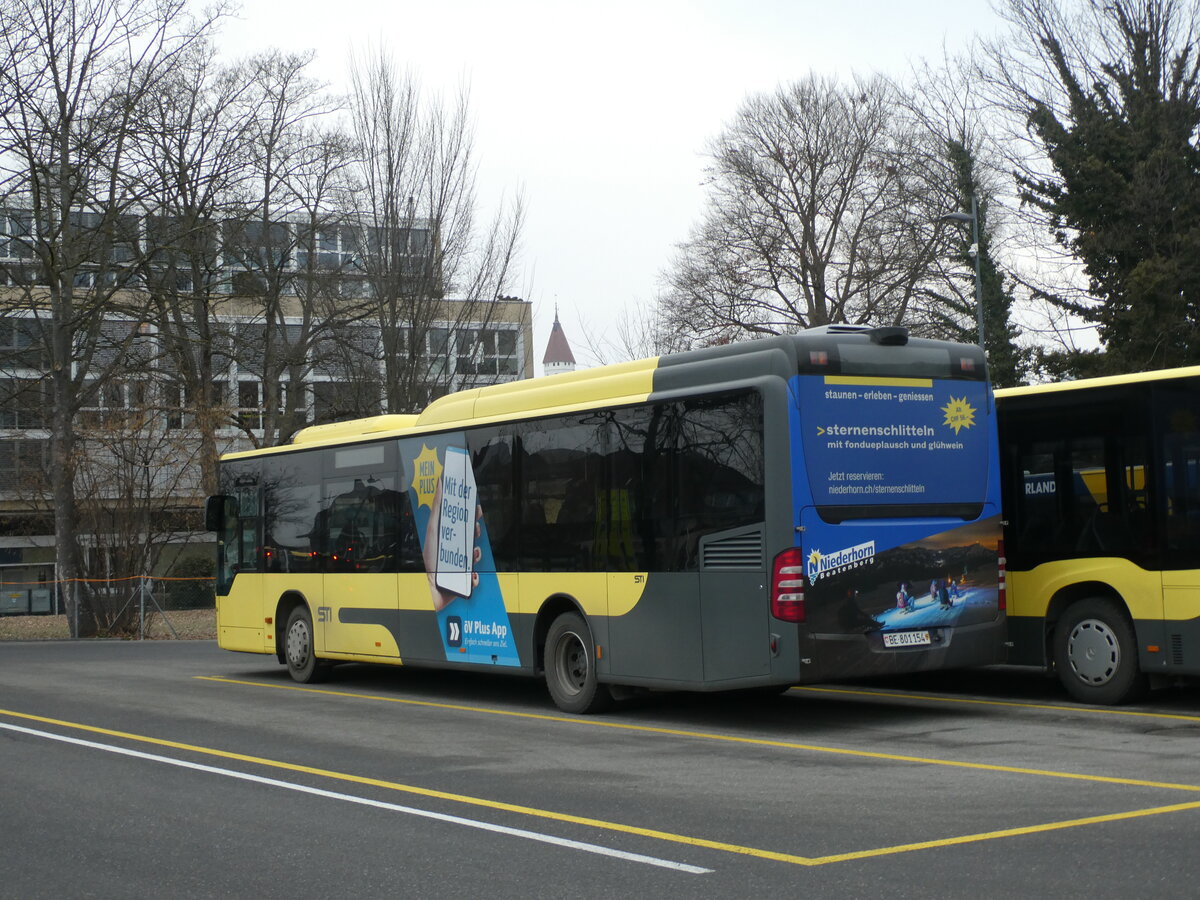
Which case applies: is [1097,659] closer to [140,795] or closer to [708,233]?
[140,795]

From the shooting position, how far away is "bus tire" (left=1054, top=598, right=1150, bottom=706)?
12.4 metres

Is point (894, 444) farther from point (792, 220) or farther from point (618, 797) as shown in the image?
point (792, 220)

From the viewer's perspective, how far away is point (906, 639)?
1209 centimetres

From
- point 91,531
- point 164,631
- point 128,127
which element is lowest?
point 164,631

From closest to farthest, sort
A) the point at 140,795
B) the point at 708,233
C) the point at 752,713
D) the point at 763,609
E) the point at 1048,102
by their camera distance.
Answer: the point at 140,795, the point at 763,609, the point at 752,713, the point at 1048,102, the point at 708,233

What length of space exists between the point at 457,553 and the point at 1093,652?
623 cm

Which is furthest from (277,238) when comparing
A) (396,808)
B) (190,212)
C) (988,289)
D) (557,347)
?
(557,347)

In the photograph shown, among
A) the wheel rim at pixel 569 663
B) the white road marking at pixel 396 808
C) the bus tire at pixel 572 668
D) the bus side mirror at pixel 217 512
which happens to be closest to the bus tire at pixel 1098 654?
the bus tire at pixel 572 668

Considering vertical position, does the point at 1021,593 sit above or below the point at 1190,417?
below

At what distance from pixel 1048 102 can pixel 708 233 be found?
12.8 metres

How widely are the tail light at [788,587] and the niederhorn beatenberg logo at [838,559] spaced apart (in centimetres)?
12

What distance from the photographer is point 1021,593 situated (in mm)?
13430

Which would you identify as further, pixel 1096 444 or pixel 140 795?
pixel 1096 444

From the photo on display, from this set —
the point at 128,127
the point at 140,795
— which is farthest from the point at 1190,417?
the point at 128,127
